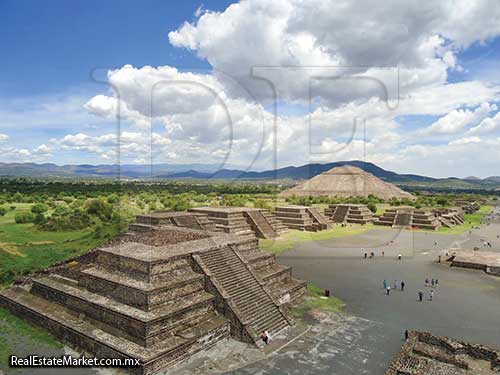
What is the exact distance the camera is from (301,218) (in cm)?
4406

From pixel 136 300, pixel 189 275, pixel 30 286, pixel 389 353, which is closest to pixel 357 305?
pixel 389 353

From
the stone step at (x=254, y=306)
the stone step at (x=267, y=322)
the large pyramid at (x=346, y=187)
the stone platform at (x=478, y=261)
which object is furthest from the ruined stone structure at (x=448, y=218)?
the stone step at (x=267, y=322)

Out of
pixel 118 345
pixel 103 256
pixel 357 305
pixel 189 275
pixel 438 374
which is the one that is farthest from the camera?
pixel 357 305

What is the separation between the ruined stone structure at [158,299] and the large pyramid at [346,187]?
8027cm

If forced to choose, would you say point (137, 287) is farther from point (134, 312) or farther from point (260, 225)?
point (260, 225)

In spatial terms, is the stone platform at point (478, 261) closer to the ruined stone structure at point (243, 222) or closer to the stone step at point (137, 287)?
the ruined stone structure at point (243, 222)

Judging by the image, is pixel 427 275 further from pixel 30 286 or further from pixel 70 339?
pixel 30 286

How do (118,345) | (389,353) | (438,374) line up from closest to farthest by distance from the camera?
(438,374) → (118,345) → (389,353)

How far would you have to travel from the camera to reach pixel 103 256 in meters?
15.0

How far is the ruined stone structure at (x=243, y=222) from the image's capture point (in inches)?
1355

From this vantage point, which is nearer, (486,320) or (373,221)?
(486,320)

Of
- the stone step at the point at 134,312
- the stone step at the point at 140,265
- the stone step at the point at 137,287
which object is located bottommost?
the stone step at the point at 134,312

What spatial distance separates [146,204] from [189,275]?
38422mm

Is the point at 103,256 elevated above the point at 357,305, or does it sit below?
above
